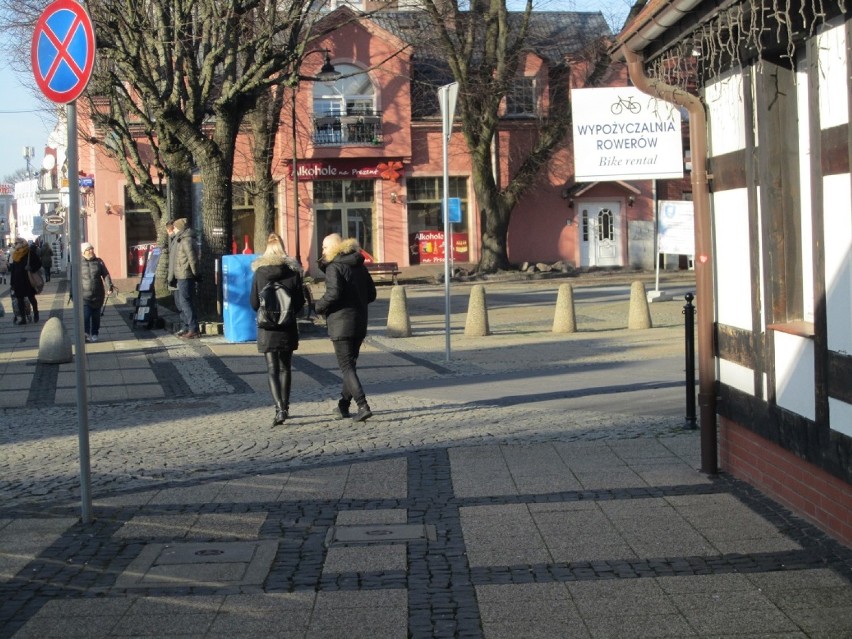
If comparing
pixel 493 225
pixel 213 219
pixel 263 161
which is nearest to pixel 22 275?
pixel 213 219

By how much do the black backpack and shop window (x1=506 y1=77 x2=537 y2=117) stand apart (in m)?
31.9

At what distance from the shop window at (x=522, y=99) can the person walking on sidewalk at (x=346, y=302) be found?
104 feet

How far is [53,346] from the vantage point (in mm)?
15938

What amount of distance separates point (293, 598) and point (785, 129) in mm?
3755

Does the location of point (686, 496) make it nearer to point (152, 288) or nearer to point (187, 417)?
point (187, 417)

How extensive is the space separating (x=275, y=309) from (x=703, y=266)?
4.11 m

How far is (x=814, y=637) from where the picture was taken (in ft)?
15.1

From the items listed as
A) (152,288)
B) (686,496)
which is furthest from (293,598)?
(152,288)

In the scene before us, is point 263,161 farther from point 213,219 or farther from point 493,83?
point 213,219

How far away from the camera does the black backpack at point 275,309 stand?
10.1 metres

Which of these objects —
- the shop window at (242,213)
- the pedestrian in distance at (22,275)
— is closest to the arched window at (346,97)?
the shop window at (242,213)

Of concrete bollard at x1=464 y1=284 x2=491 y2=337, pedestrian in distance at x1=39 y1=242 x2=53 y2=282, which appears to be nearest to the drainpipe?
concrete bollard at x1=464 y1=284 x2=491 y2=337

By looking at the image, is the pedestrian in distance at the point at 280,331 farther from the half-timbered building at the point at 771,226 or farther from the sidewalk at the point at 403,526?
the half-timbered building at the point at 771,226

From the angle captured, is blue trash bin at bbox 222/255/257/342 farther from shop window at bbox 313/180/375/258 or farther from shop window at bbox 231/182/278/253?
shop window at bbox 313/180/375/258
